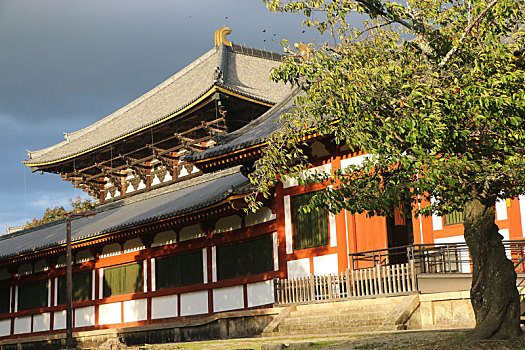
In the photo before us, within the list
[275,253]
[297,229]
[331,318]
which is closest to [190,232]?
[275,253]

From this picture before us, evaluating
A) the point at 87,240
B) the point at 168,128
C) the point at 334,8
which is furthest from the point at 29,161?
the point at 334,8

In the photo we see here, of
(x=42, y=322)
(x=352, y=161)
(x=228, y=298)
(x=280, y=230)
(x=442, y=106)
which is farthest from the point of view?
(x=42, y=322)

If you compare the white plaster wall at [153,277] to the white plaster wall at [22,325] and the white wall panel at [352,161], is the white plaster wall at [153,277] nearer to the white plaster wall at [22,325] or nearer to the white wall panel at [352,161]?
the white plaster wall at [22,325]

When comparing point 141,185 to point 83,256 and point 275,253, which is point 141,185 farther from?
point 275,253

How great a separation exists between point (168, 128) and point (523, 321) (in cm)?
2422

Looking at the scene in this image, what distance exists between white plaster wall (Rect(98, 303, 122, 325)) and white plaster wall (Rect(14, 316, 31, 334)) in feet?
18.5

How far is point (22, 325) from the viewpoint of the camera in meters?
34.6

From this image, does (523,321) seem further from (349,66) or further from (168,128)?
(168,128)

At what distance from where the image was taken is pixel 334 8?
40.9 ft

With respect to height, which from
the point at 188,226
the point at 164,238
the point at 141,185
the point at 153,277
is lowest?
the point at 153,277

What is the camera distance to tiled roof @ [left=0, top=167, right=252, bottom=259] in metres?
25.8

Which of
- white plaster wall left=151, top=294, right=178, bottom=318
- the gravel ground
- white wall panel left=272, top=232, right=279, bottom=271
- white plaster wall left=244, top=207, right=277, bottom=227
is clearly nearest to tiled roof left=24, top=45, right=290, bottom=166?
white plaster wall left=151, top=294, right=178, bottom=318

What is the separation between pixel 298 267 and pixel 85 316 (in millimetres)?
13237

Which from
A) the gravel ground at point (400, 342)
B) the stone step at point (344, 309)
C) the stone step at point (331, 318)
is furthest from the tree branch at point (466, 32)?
the stone step at point (344, 309)
